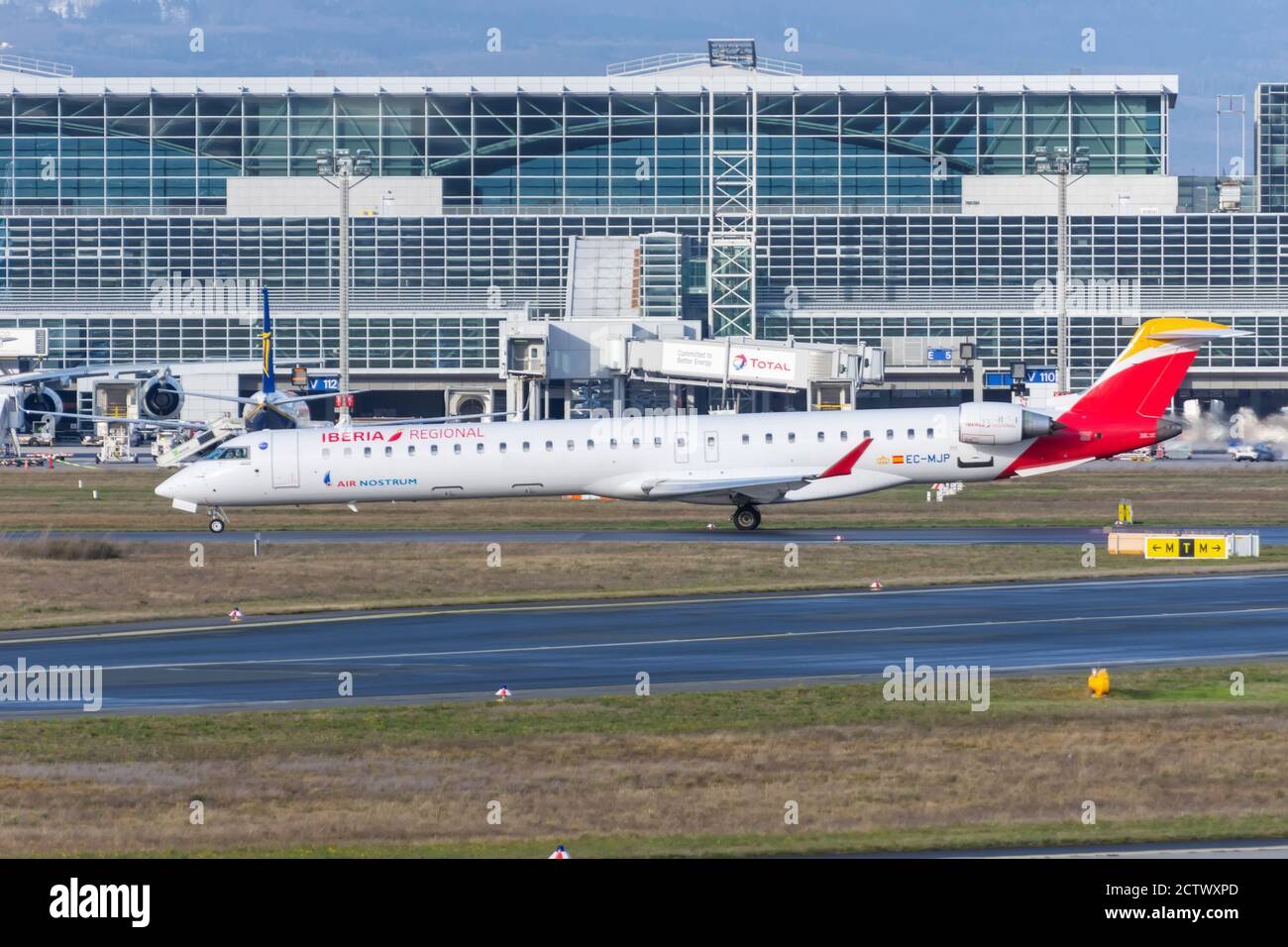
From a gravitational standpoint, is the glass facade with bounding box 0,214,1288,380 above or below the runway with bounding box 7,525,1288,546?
above

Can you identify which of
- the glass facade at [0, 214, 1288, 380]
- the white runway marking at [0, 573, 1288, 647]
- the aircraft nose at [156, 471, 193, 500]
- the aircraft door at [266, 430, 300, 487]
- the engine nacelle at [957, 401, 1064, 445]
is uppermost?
the glass facade at [0, 214, 1288, 380]

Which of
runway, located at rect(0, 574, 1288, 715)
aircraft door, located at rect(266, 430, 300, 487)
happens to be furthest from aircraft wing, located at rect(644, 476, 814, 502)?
runway, located at rect(0, 574, 1288, 715)

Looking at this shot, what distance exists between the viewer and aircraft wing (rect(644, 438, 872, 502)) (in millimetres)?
50938

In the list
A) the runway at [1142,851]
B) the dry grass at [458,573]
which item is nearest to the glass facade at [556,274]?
the dry grass at [458,573]

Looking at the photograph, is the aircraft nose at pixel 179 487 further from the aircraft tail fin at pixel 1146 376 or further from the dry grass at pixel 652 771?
the dry grass at pixel 652 771

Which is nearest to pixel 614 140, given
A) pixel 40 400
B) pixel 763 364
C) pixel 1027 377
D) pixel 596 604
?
pixel 1027 377

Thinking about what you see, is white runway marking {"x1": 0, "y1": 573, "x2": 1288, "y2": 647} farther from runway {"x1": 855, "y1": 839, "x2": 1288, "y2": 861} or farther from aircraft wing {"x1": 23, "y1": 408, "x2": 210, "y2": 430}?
aircraft wing {"x1": 23, "y1": 408, "x2": 210, "y2": 430}

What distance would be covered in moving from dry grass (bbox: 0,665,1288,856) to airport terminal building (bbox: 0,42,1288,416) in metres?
103

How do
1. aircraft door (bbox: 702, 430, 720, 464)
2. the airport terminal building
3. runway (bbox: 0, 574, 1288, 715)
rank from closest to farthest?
runway (bbox: 0, 574, 1288, 715), aircraft door (bbox: 702, 430, 720, 464), the airport terminal building

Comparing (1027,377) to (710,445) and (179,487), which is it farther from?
(179,487)

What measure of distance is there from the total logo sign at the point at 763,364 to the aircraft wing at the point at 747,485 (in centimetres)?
5665

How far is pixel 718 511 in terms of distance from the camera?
5956cm

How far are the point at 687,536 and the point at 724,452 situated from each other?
116 inches
